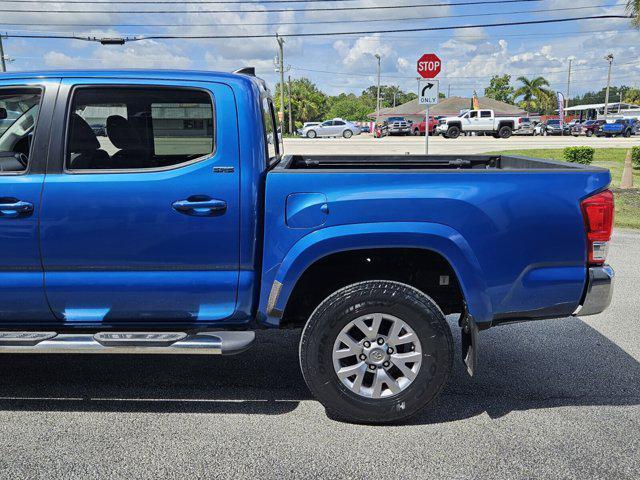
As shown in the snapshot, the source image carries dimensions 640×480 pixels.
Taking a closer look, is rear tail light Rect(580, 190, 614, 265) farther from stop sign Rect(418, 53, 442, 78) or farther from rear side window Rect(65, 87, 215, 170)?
stop sign Rect(418, 53, 442, 78)

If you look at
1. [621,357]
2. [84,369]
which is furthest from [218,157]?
[621,357]

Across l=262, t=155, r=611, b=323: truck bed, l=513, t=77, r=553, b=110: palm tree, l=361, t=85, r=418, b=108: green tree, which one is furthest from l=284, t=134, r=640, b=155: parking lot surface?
l=361, t=85, r=418, b=108: green tree

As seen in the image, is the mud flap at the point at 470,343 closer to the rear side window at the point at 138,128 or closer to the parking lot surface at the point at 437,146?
the rear side window at the point at 138,128

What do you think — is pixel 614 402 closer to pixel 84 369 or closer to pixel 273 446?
pixel 273 446

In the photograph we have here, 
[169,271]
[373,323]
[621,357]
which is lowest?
[621,357]

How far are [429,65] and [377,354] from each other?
1131cm

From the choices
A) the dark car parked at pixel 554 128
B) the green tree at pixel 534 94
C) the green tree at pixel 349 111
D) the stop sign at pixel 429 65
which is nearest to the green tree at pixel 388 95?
the green tree at pixel 349 111

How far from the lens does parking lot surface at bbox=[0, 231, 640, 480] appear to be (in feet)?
9.52

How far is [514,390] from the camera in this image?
3.78 meters

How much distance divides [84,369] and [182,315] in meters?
1.26

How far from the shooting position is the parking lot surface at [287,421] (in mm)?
2900

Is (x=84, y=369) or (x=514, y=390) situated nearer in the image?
(x=514, y=390)

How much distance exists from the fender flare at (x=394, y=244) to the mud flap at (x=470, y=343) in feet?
0.49

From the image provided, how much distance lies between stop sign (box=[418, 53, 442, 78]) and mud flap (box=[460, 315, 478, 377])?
10931 mm
